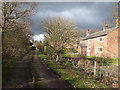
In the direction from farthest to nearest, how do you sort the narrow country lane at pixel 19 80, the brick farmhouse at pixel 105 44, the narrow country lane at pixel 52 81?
the brick farmhouse at pixel 105 44, the narrow country lane at pixel 52 81, the narrow country lane at pixel 19 80

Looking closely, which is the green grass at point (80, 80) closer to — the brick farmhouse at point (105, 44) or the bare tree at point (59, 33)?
the bare tree at point (59, 33)

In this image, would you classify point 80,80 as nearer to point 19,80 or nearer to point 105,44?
point 19,80

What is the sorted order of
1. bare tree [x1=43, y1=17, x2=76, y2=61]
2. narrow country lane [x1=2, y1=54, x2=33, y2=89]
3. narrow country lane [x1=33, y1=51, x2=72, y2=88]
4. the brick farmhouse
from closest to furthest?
narrow country lane [x1=2, y1=54, x2=33, y2=89]
narrow country lane [x1=33, y1=51, x2=72, y2=88]
bare tree [x1=43, y1=17, x2=76, y2=61]
the brick farmhouse

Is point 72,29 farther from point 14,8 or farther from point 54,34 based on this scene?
point 14,8

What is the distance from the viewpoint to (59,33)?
17984 millimetres

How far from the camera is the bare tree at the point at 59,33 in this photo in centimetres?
1784

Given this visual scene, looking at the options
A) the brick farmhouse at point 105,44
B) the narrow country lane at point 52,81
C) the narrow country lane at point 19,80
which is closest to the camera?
the narrow country lane at point 19,80

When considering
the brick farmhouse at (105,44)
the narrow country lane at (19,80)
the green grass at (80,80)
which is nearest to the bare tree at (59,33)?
the green grass at (80,80)

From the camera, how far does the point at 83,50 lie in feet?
122

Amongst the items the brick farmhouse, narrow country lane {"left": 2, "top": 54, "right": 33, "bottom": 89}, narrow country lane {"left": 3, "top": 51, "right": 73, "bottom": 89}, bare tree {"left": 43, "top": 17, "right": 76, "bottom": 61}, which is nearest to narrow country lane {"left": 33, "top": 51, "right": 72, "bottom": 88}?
narrow country lane {"left": 3, "top": 51, "right": 73, "bottom": 89}

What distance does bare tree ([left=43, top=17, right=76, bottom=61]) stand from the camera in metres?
17.8

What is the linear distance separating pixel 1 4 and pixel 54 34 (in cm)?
892

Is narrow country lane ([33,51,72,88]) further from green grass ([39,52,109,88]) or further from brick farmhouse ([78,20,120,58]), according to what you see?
brick farmhouse ([78,20,120,58])

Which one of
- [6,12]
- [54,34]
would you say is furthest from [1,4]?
[54,34]
